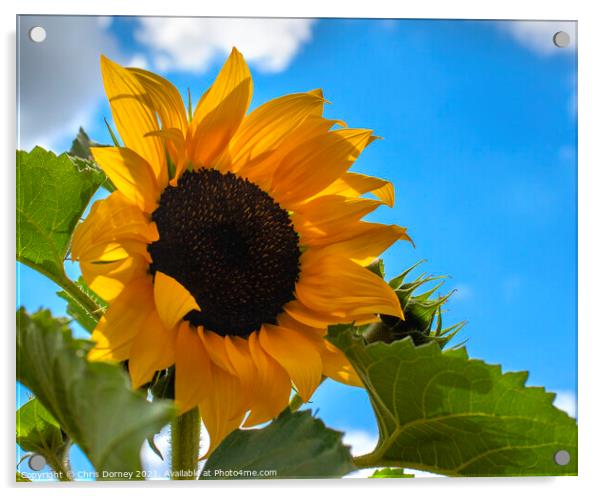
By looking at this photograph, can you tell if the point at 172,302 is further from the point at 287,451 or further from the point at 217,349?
the point at 287,451

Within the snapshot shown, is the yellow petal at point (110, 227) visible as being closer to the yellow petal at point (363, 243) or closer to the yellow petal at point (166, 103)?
the yellow petal at point (166, 103)

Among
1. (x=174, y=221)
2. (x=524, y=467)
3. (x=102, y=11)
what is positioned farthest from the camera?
(x=102, y=11)

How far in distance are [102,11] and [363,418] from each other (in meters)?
0.71

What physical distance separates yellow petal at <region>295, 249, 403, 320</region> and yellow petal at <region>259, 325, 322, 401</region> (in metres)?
0.05

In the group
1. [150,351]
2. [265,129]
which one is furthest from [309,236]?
[150,351]

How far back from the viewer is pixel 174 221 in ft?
3.07

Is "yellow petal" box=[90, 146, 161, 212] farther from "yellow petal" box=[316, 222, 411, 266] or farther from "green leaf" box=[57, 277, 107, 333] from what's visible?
"yellow petal" box=[316, 222, 411, 266]

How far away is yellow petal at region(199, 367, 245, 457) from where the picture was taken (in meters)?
0.93

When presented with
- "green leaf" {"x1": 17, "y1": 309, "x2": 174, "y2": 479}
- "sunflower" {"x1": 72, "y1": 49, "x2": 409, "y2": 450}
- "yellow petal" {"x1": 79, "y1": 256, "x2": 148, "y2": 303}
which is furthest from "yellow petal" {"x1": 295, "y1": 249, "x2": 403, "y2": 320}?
"green leaf" {"x1": 17, "y1": 309, "x2": 174, "y2": 479}

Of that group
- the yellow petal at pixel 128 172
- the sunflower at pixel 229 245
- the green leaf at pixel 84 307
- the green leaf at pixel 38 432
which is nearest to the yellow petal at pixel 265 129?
the sunflower at pixel 229 245

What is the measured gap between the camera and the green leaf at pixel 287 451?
0.95 metres

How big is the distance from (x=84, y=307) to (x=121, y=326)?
3.8 inches
